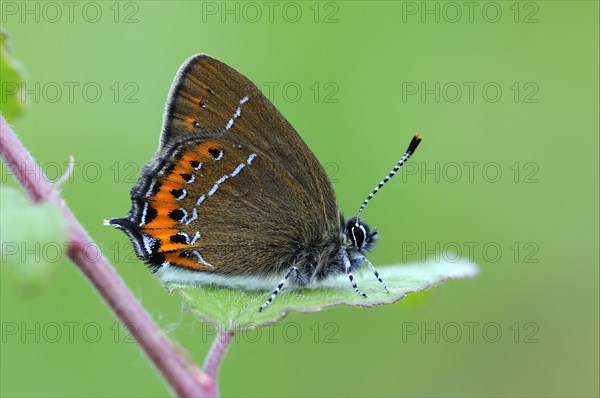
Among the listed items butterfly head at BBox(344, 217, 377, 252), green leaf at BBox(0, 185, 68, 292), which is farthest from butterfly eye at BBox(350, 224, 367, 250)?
green leaf at BBox(0, 185, 68, 292)

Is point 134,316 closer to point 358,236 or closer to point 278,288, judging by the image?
point 278,288

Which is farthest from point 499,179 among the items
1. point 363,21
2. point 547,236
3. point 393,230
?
point 363,21

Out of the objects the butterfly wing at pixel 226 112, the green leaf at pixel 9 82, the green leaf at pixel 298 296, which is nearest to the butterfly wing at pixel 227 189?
the butterfly wing at pixel 226 112

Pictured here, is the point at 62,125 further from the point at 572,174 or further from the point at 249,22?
the point at 572,174

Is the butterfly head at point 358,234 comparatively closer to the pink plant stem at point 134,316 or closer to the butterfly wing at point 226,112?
the butterfly wing at point 226,112

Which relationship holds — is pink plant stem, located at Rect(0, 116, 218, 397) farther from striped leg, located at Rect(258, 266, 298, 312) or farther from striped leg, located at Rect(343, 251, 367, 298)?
striped leg, located at Rect(343, 251, 367, 298)

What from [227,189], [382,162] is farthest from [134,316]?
[382,162]

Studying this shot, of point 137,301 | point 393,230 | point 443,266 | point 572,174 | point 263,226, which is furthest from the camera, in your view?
point 572,174
